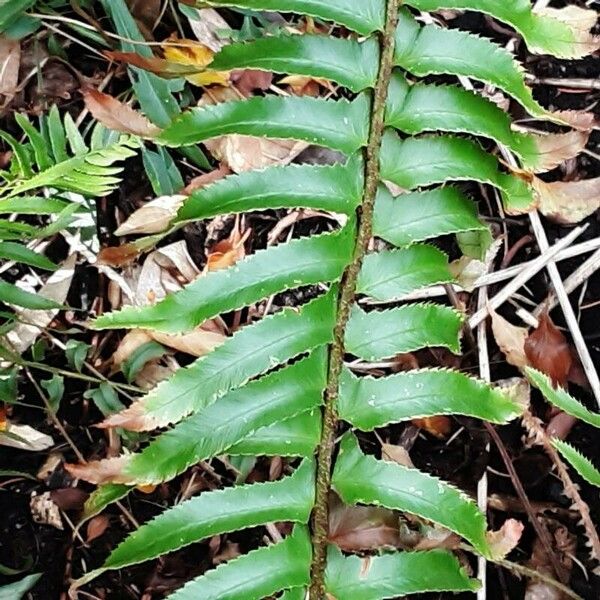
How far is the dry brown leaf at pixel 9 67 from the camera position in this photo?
1651 mm

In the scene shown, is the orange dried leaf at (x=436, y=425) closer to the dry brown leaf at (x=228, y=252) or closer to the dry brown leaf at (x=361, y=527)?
the dry brown leaf at (x=361, y=527)

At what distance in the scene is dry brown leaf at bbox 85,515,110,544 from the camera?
1.60 m

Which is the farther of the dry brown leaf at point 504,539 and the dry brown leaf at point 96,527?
the dry brown leaf at point 96,527

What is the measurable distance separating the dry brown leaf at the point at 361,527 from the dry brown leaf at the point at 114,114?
0.69 meters

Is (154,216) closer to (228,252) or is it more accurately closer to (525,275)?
(228,252)

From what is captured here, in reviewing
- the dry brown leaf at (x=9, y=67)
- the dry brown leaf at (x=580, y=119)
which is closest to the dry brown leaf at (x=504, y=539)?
the dry brown leaf at (x=580, y=119)

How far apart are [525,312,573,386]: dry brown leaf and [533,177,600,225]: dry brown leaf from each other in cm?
18

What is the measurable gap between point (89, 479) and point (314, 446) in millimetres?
347

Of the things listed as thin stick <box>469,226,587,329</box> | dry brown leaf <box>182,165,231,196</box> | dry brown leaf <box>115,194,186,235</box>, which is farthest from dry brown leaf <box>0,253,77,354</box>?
thin stick <box>469,226,587,329</box>

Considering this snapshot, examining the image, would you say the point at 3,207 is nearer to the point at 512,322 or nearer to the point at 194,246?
the point at 194,246

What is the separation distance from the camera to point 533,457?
1594 mm

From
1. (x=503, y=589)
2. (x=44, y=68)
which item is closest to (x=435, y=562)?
(x=503, y=589)

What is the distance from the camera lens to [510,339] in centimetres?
159

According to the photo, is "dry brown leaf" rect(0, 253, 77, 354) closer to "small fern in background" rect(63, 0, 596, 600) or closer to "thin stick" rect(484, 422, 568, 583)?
"small fern in background" rect(63, 0, 596, 600)
